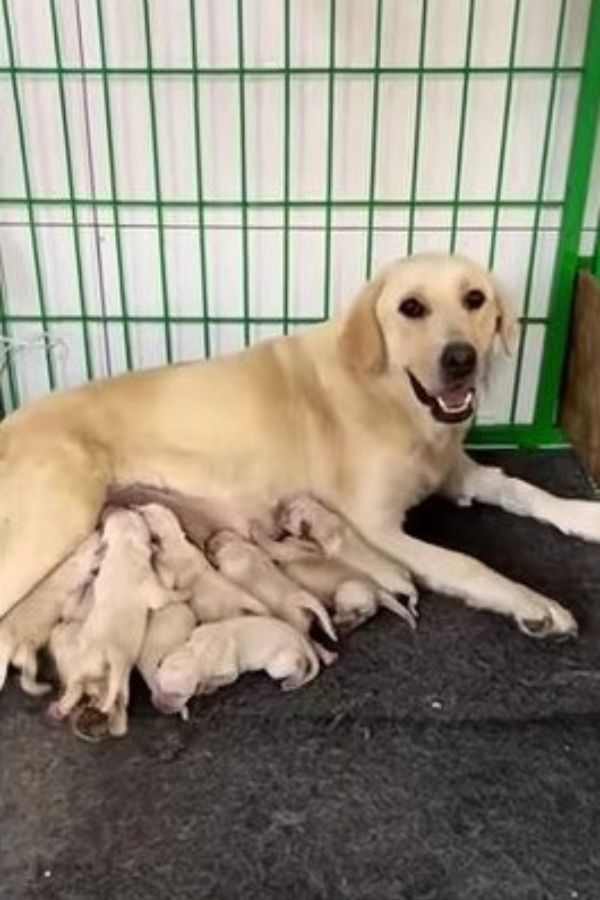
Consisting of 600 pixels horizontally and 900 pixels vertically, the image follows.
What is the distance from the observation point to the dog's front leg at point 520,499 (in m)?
1.92

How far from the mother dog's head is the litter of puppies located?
0.84 feet

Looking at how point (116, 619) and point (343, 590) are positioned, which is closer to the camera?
point (116, 619)

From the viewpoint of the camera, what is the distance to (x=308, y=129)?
198 centimetres

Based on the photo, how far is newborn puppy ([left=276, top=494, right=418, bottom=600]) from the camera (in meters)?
1.70

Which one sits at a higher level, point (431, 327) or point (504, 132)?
point (504, 132)

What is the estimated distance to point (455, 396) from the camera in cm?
170

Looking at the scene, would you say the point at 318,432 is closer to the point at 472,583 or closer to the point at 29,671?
the point at 472,583

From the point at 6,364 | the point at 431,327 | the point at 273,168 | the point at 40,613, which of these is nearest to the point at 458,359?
the point at 431,327

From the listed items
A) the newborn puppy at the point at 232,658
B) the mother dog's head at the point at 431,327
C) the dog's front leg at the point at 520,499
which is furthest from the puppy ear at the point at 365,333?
the newborn puppy at the point at 232,658

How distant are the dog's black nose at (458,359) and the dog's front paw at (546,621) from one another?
37 cm

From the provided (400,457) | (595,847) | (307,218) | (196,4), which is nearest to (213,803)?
(595,847)

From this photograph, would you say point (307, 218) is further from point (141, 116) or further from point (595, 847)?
point (595, 847)

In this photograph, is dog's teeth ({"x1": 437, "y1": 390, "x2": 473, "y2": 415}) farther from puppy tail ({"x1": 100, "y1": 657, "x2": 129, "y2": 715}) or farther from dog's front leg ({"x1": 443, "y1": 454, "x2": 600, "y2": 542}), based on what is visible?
puppy tail ({"x1": 100, "y1": 657, "x2": 129, "y2": 715})

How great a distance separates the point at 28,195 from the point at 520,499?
1.06 meters
